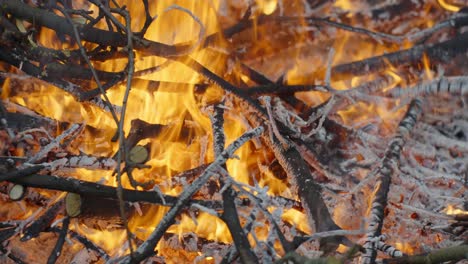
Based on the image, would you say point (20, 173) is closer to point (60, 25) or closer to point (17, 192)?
point (17, 192)

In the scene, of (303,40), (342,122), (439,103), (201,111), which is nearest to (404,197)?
(342,122)

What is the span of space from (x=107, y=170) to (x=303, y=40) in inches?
46.1

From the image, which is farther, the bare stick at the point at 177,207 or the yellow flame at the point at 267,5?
the yellow flame at the point at 267,5

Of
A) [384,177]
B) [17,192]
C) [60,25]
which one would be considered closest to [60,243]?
[17,192]

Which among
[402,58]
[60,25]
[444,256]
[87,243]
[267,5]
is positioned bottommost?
[87,243]

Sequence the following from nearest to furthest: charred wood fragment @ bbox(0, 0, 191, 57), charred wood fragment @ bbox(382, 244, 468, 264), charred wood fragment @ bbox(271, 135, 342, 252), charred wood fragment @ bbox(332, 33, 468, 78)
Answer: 1. charred wood fragment @ bbox(382, 244, 468, 264)
2. charred wood fragment @ bbox(271, 135, 342, 252)
3. charred wood fragment @ bbox(0, 0, 191, 57)
4. charred wood fragment @ bbox(332, 33, 468, 78)

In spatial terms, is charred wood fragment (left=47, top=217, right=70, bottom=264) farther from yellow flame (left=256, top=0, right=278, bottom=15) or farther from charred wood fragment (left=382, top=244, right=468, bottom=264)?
yellow flame (left=256, top=0, right=278, bottom=15)

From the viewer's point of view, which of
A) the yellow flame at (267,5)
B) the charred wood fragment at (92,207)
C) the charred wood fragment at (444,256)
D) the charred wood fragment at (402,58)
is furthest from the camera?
the yellow flame at (267,5)

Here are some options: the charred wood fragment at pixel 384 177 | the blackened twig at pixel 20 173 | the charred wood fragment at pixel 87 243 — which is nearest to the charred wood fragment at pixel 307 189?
the charred wood fragment at pixel 384 177

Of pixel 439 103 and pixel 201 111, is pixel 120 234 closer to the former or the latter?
pixel 201 111

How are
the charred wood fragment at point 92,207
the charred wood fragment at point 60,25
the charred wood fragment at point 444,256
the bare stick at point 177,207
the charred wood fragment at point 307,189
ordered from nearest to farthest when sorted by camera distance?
the charred wood fragment at point 444,256 → the bare stick at point 177,207 → the charred wood fragment at point 307,189 → the charred wood fragment at point 92,207 → the charred wood fragment at point 60,25

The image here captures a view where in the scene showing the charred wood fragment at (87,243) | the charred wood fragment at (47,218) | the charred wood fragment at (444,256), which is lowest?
the charred wood fragment at (87,243)

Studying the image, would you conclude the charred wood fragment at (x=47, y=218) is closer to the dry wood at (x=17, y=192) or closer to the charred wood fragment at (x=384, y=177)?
the dry wood at (x=17, y=192)

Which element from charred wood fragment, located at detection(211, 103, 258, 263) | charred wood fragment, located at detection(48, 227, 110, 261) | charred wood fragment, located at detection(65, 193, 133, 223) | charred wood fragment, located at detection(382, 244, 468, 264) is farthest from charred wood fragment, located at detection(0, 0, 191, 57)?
charred wood fragment, located at detection(382, 244, 468, 264)
